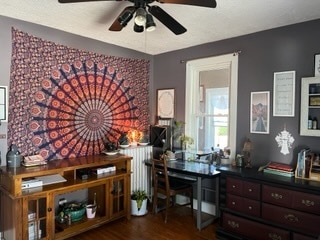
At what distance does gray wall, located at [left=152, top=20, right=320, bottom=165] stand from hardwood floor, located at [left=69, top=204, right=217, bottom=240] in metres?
1.14

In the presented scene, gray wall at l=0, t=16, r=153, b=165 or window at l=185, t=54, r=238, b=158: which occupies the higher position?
gray wall at l=0, t=16, r=153, b=165

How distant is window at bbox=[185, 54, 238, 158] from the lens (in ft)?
11.0

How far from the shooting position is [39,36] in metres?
2.90

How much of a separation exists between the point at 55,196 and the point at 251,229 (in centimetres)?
223

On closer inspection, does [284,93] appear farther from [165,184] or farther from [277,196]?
[165,184]

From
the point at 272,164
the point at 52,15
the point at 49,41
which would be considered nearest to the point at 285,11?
the point at 272,164

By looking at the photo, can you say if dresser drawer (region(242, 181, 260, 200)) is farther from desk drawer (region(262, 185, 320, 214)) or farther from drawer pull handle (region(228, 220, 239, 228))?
drawer pull handle (region(228, 220, 239, 228))

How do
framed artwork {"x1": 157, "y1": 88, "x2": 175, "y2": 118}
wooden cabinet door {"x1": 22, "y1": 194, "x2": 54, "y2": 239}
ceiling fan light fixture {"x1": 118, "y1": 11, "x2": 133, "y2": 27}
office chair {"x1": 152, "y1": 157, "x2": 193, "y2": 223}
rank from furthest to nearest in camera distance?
framed artwork {"x1": 157, "y1": 88, "x2": 175, "y2": 118} → office chair {"x1": 152, "y1": 157, "x2": 193, "y2": 223} → wooden cabinet door {"x1": 22, "y1": 194, "x2": 54, "y2": 239} → ceiling fan light fixture {"x1": 118, "y1": 11, "x2": 133, "y2": 27}

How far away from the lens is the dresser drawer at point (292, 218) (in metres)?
2.29

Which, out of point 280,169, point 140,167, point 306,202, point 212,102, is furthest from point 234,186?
point 140,167

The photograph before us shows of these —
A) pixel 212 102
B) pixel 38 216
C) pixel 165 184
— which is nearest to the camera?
pixel 38 216

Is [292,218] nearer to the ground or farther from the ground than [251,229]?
farther from the ground

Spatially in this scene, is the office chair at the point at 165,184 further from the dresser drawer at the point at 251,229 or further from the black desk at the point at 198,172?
the dresser drawer at the point at 251,229

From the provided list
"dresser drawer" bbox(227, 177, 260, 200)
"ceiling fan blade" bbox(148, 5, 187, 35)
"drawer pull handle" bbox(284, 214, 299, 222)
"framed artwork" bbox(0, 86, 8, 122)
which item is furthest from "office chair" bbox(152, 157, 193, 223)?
"framed artwork" bbox(0, 86, 8, 122)
